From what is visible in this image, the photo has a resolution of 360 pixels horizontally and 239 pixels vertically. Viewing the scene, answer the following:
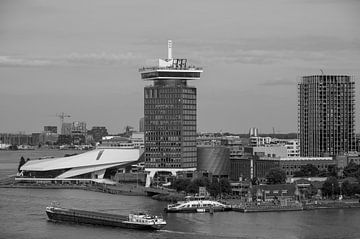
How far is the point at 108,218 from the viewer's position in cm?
1780

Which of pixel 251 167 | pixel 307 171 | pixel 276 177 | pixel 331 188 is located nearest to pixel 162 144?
pixel 251 167

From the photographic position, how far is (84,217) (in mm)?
18203

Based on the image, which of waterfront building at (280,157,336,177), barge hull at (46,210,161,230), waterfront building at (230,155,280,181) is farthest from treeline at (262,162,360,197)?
barge hull at (46,210,161,230)

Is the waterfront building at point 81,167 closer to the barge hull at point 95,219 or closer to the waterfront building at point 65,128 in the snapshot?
the barge hull at point 95,219

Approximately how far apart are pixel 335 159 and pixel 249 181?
16.4ft

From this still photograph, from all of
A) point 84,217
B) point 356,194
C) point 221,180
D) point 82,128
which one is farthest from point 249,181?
point 82,128

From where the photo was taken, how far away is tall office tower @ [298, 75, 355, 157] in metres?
32.6

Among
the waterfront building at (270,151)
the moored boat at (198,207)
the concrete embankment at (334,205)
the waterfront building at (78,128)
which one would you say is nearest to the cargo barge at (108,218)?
the moored boat at (198,207)

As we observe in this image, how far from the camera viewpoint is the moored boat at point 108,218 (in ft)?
56.4

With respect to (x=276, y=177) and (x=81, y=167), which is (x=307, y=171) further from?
(x=81, y=167)

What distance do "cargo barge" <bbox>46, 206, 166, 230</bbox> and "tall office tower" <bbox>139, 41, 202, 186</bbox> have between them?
27.9ft

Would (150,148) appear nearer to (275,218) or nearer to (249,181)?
(249,181)

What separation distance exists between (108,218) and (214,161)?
33.5 feet

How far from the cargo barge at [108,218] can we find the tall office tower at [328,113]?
15.3 meters
